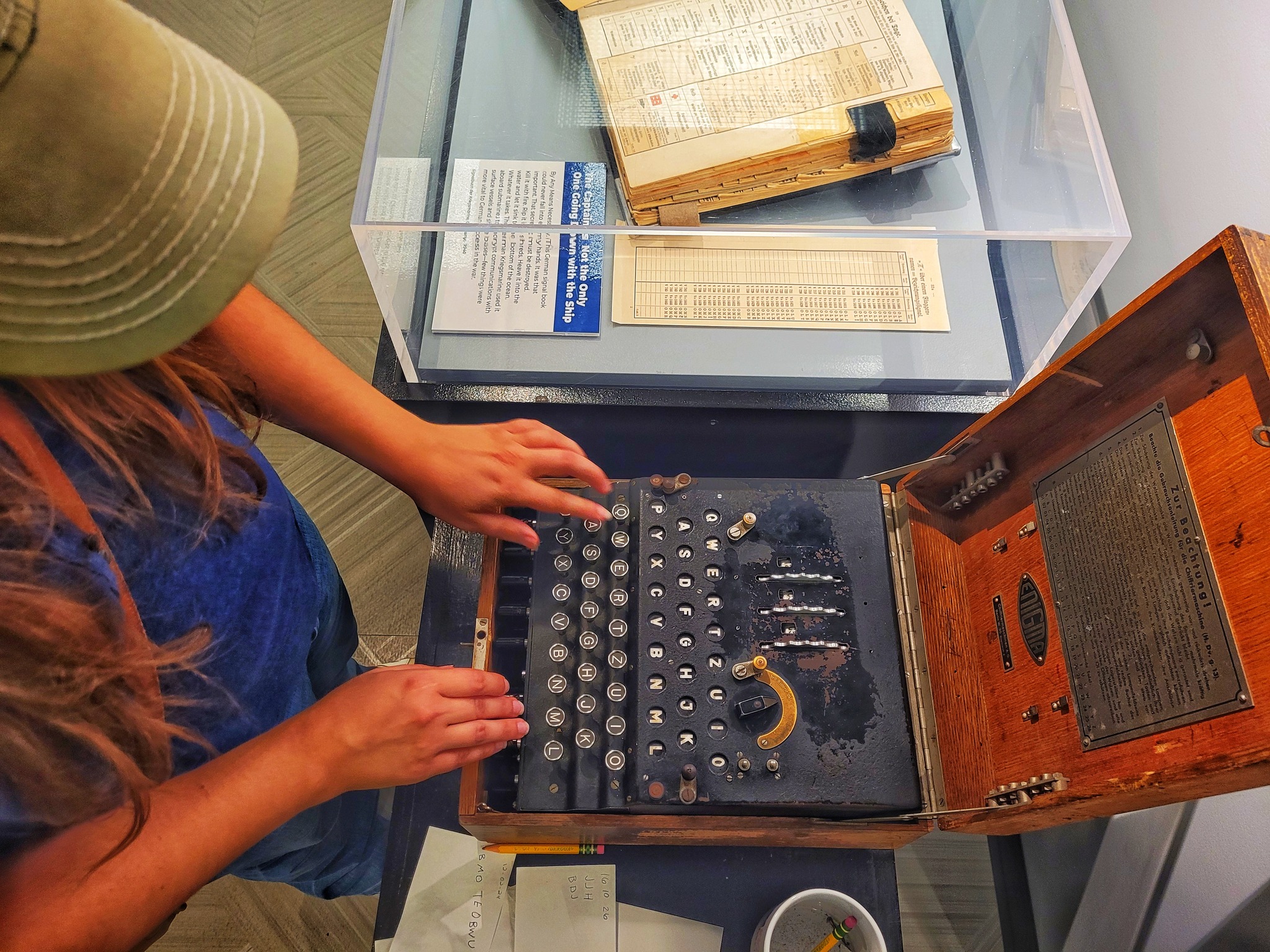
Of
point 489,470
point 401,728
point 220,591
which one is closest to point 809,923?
point 401,728

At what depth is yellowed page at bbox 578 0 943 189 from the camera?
3.65 feet

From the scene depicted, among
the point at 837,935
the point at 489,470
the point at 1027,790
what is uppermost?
the point at 489,470

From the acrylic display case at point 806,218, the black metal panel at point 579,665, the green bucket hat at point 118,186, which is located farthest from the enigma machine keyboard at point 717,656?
the green bucket hat at point 118,186

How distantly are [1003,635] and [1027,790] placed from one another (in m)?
0.15

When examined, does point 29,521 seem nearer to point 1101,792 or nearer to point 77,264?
point 77,264

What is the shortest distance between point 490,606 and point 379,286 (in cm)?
50

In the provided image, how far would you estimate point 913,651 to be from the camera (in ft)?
2.59

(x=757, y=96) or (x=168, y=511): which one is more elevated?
(x=757, y=96)

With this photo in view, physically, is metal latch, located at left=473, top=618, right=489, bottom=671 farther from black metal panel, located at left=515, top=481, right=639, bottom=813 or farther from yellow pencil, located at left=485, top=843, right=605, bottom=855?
yellow pencil, located at left=485, top=843, right=605, bottom=855

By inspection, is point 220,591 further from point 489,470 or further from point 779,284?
point 779,284

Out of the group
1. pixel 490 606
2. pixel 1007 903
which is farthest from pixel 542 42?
pixel 1007 903

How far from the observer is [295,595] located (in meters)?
0.87

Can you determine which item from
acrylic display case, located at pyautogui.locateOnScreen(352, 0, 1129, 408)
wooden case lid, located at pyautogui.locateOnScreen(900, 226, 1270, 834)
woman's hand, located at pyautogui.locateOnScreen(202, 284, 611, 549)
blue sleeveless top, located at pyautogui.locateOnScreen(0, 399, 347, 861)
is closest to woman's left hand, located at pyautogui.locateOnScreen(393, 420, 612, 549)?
woman's hand, located at pyautogui.locateOnScreen(202, 284, 611, 549)

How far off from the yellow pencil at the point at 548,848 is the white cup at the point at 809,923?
0.65 ft
